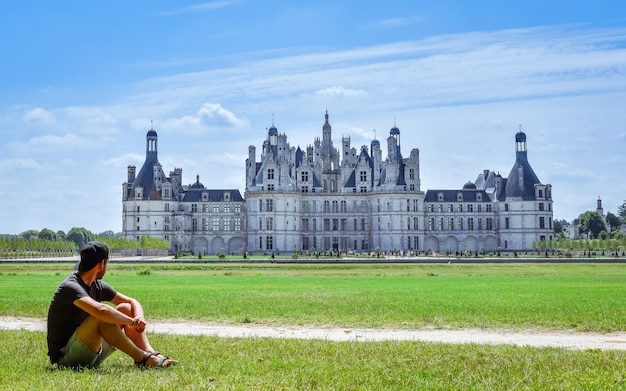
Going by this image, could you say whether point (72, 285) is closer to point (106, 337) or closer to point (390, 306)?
point (106, 337)

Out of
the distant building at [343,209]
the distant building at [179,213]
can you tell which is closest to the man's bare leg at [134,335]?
the distant building at [343,209]

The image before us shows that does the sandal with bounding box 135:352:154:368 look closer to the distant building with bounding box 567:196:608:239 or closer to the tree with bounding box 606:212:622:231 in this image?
the distant building with bounding box 567:196:608:239

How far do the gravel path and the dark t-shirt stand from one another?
14.5ft

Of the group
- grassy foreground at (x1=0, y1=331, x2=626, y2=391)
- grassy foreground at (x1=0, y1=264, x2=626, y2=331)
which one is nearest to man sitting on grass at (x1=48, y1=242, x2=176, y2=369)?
grassy foreground at (x1=0, y1=331, x2=626, y2=391)

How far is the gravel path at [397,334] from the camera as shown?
13.7m

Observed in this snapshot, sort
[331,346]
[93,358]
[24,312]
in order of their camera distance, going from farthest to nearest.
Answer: [24,312]
[331,346]
[93,358]

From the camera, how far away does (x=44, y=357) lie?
1141 cm

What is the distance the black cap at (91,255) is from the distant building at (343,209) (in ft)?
311

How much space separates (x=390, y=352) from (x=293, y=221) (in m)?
95.9

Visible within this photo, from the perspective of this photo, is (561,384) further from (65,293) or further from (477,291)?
(477,291)

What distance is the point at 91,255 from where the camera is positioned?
10219 mm

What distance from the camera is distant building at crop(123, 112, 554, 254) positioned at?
107438 mm

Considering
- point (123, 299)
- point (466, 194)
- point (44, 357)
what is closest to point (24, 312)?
point (44, 357)

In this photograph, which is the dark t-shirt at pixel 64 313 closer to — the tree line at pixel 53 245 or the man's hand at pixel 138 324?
the man's hand at pixel 138 324
